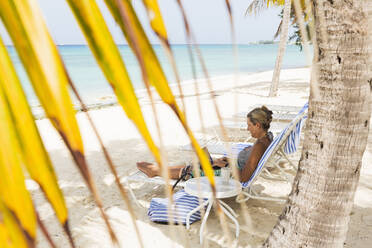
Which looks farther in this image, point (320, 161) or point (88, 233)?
point (88, 233)

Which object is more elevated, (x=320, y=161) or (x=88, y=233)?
(x=320, y=161)

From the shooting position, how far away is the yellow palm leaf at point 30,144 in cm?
23

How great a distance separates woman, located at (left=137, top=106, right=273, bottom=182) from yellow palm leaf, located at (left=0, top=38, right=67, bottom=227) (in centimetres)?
381

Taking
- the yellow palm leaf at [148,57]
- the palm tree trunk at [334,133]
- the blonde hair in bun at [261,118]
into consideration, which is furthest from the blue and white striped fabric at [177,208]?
the yellow palm leaf at [148,57]

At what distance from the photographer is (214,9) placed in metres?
0.56

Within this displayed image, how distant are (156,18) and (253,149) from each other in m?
3.92

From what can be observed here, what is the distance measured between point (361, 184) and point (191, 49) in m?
5.18

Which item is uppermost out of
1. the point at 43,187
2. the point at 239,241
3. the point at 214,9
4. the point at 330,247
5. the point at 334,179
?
the point at 214,9

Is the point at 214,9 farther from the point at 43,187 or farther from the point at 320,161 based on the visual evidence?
the point at 320,161

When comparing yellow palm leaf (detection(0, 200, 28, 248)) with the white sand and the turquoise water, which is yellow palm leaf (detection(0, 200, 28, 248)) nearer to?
the turquoise water

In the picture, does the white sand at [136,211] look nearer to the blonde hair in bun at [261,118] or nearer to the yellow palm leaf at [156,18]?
the blonde hair in bun at [261,118]

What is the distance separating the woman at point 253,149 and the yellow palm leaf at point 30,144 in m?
3.81

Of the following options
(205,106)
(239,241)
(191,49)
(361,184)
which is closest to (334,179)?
(239,241)

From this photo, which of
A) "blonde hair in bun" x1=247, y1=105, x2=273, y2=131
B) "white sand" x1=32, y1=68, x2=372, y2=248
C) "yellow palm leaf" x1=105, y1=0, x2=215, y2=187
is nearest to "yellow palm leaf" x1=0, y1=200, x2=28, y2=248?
"yellow palm leaf" x1=105, y1=0, x2=215, y2=187
